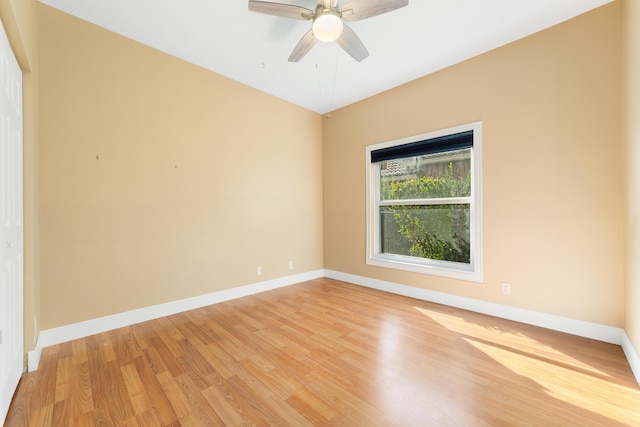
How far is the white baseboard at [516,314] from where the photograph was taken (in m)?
2.21

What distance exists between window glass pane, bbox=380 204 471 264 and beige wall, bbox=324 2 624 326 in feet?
1.05

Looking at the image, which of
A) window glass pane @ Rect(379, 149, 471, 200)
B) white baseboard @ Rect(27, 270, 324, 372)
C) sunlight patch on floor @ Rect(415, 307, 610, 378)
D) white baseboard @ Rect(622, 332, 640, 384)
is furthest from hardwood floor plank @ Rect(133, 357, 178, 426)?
window glass pane @ Rect(379, 149, 471, 200)

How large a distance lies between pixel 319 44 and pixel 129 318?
346cm

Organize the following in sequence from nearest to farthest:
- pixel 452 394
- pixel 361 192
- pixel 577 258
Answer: pixel 452 394
pixel 577 258
pixel 361 192

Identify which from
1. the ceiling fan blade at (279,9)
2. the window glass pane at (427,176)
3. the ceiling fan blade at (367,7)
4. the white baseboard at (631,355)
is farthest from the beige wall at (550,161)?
the ceiling fan blade at (279,9)

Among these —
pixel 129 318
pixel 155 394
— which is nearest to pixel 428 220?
pixel 155 394

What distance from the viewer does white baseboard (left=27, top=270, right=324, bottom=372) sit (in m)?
2.15

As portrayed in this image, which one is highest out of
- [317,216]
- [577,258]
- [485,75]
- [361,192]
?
[485,75]

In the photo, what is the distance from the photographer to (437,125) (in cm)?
319

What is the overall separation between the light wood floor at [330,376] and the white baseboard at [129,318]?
86mm

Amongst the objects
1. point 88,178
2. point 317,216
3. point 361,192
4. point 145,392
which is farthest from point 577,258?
point 88,178

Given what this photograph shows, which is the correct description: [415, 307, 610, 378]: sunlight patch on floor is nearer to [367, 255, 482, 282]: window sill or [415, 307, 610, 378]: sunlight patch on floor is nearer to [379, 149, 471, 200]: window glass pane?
[367, 255, 482, 282]: window sill

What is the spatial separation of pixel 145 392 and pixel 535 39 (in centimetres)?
441

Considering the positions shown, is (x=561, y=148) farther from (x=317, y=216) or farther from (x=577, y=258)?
(x=317, y=216)
